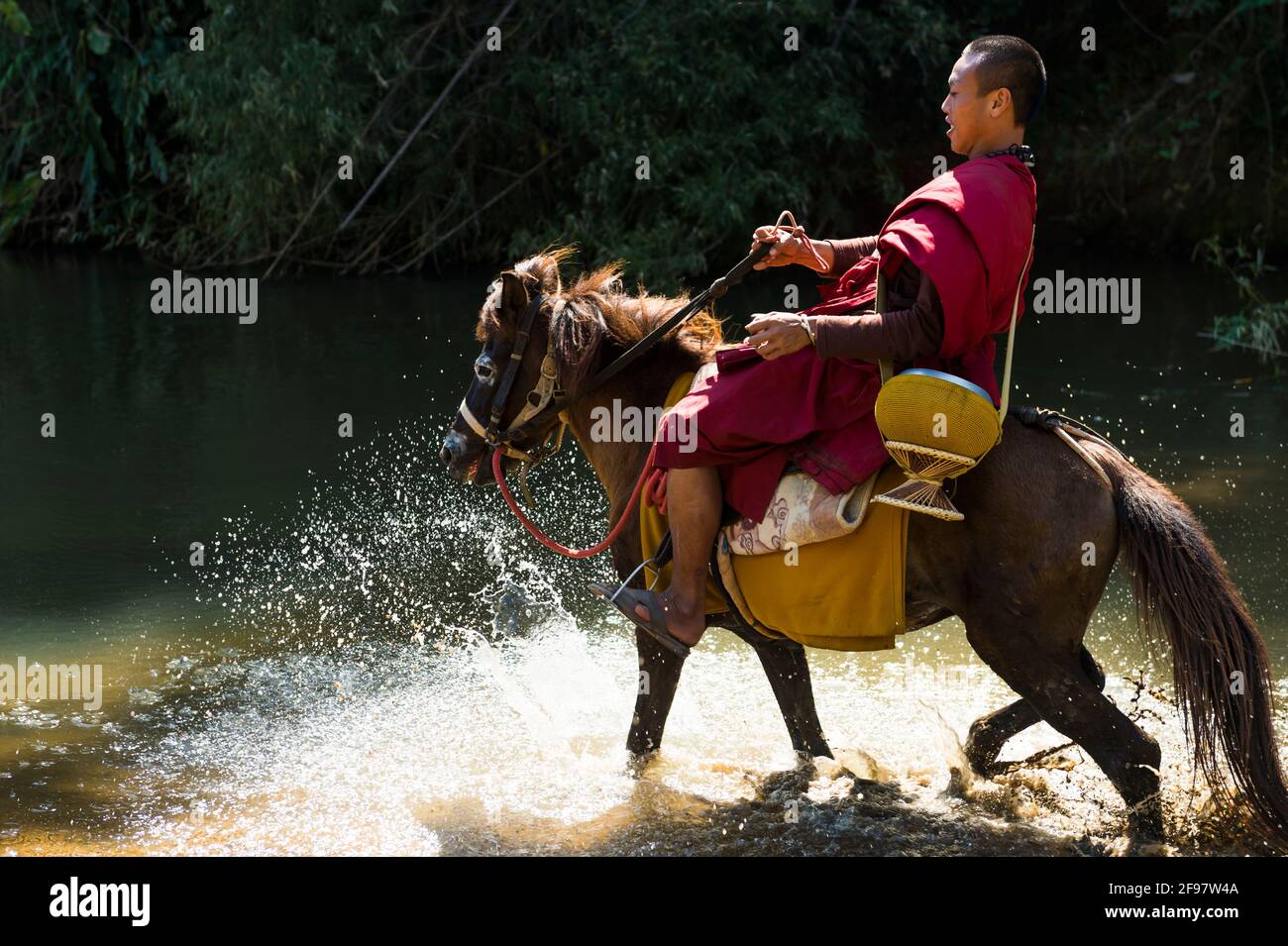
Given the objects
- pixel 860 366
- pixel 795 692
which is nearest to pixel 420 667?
pixel 795 692

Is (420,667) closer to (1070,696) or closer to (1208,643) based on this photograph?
(1070,696)

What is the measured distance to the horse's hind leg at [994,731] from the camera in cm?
465

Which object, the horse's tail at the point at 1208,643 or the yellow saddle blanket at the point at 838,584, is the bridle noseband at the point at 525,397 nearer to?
the yellow saddle blanket at the point at 838,584

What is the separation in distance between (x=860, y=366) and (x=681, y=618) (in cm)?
93

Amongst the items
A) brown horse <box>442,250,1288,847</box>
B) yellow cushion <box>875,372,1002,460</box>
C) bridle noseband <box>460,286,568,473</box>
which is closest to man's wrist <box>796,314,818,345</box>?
yellow cushion <box>875,372,1002,460</box>

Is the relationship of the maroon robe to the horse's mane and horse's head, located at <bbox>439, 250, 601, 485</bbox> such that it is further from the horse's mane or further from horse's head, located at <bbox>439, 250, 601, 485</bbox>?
A: horse's head, located at <bbox>439, 250, 601, 485</bbox>

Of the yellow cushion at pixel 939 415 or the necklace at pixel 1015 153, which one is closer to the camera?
the yellow cushion at pixel 939 415

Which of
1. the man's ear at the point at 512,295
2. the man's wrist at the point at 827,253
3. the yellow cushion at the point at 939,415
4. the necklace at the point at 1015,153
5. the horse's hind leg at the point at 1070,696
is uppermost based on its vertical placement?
the necklace at the point at 1015,153

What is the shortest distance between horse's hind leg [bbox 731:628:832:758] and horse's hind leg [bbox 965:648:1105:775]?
19.0 inches

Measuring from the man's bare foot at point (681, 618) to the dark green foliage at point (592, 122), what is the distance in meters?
9.99

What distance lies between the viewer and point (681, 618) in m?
4.35

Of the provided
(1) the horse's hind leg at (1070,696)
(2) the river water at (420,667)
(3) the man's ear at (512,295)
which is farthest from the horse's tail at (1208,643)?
(3) the man's ear at (512,295)

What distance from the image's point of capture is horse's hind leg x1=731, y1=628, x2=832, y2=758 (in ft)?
15.7

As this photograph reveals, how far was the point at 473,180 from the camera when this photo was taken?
671 inches
